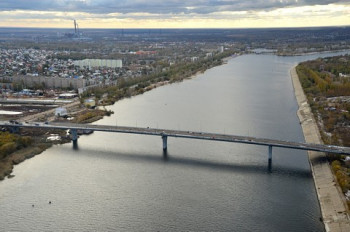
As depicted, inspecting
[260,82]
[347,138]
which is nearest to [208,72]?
[260,82]

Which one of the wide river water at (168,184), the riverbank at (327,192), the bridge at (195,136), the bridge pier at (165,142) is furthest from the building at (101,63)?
the riverbank at (327,192)

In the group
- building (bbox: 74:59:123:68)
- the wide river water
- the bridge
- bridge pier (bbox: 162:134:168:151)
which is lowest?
the wide river water

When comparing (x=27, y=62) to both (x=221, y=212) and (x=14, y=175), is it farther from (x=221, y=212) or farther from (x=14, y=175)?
(x=221, y=212)

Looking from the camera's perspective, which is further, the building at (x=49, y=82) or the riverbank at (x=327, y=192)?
the building at (x=49, y=82)

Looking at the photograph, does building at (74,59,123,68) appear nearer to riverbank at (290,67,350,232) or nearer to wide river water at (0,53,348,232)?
wide river water at (0,53,348,232)

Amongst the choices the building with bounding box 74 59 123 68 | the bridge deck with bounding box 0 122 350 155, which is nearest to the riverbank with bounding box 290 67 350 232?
the bridge deck with bounding box 0 122 350 155

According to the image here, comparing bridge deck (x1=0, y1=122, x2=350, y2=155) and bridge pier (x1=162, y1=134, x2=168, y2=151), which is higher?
bridge deck (x1=0, y1=122, x2=350, y2=155)

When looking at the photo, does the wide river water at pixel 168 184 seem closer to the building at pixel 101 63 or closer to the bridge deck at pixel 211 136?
the bridge deck at pixel 211 136

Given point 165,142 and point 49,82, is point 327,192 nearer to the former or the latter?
point 165,142
